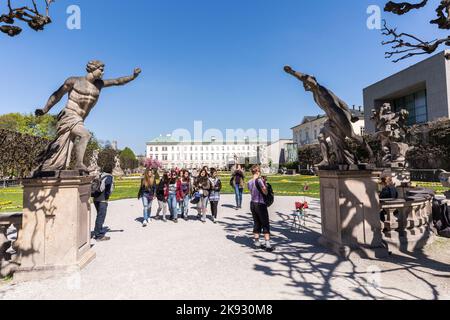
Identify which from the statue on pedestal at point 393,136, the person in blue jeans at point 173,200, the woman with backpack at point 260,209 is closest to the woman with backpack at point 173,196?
the person in blue jeans at point 173,200

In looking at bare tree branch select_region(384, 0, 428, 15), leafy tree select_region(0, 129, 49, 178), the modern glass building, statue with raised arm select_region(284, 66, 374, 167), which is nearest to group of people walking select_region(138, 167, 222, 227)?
statue with raised arm select_region(284, 66, 374, 167)

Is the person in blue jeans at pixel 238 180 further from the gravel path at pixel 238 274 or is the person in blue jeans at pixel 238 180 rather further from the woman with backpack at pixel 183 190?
A: the gravel path at pixel 238 274

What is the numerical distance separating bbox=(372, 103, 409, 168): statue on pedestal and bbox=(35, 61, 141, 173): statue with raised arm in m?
11.5

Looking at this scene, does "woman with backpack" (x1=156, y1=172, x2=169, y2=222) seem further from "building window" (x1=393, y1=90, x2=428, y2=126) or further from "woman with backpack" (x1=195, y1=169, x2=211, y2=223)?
"building window" (x1=393, y1=90, x2=428, y2=126)

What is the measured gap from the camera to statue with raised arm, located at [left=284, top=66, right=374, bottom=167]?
5.36 m

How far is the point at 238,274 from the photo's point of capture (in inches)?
164

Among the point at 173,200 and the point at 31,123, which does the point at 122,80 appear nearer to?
the point at 173,200

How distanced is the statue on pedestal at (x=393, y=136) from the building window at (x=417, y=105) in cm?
3258

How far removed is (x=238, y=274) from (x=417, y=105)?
150ft

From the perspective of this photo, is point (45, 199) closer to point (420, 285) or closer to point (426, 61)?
point (420, 285)

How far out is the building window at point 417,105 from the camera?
37.0 metres
